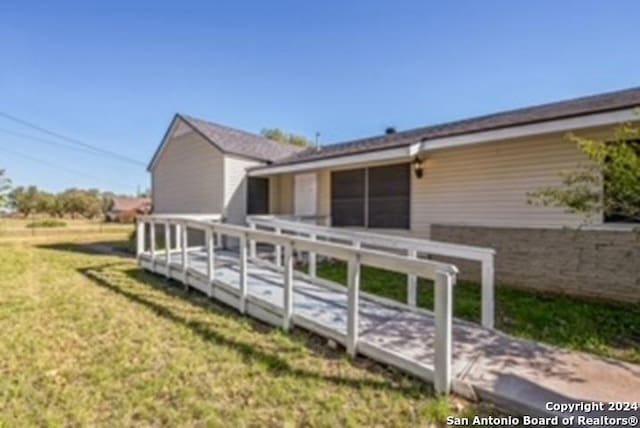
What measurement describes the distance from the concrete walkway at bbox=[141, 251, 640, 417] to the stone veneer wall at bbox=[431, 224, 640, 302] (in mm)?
3374

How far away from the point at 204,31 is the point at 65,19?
498 centimetres

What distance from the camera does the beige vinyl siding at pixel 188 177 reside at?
40.4ft

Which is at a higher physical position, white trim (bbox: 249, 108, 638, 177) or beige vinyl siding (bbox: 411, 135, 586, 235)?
white trim (bbox: 249, 108, 638, 177)

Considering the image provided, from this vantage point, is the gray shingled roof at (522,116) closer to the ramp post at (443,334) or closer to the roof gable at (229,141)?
the roof gable at (229,141)

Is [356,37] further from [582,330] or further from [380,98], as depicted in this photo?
[582,330]

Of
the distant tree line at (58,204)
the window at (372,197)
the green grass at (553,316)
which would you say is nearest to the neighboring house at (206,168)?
the window at (372,197)

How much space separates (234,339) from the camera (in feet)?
14.7

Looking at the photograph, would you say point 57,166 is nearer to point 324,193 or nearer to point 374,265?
point 324,193

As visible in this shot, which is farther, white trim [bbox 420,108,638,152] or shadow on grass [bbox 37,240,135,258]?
shadow on grass [bbox 37,240,135,258]

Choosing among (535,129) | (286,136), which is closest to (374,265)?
(535,129)

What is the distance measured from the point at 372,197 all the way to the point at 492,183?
3.16 meters

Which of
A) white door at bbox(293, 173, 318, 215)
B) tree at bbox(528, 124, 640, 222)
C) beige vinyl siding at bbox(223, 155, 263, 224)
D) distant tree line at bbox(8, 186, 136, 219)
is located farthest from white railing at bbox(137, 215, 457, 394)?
distant tree line at bbox(8, 186, 136, 219)

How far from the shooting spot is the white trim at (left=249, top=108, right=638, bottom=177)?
606cm

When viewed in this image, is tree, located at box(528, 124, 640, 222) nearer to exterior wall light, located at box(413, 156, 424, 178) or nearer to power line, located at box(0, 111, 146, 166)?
exterior wall light, located at box(413, 156, 424, 178)
